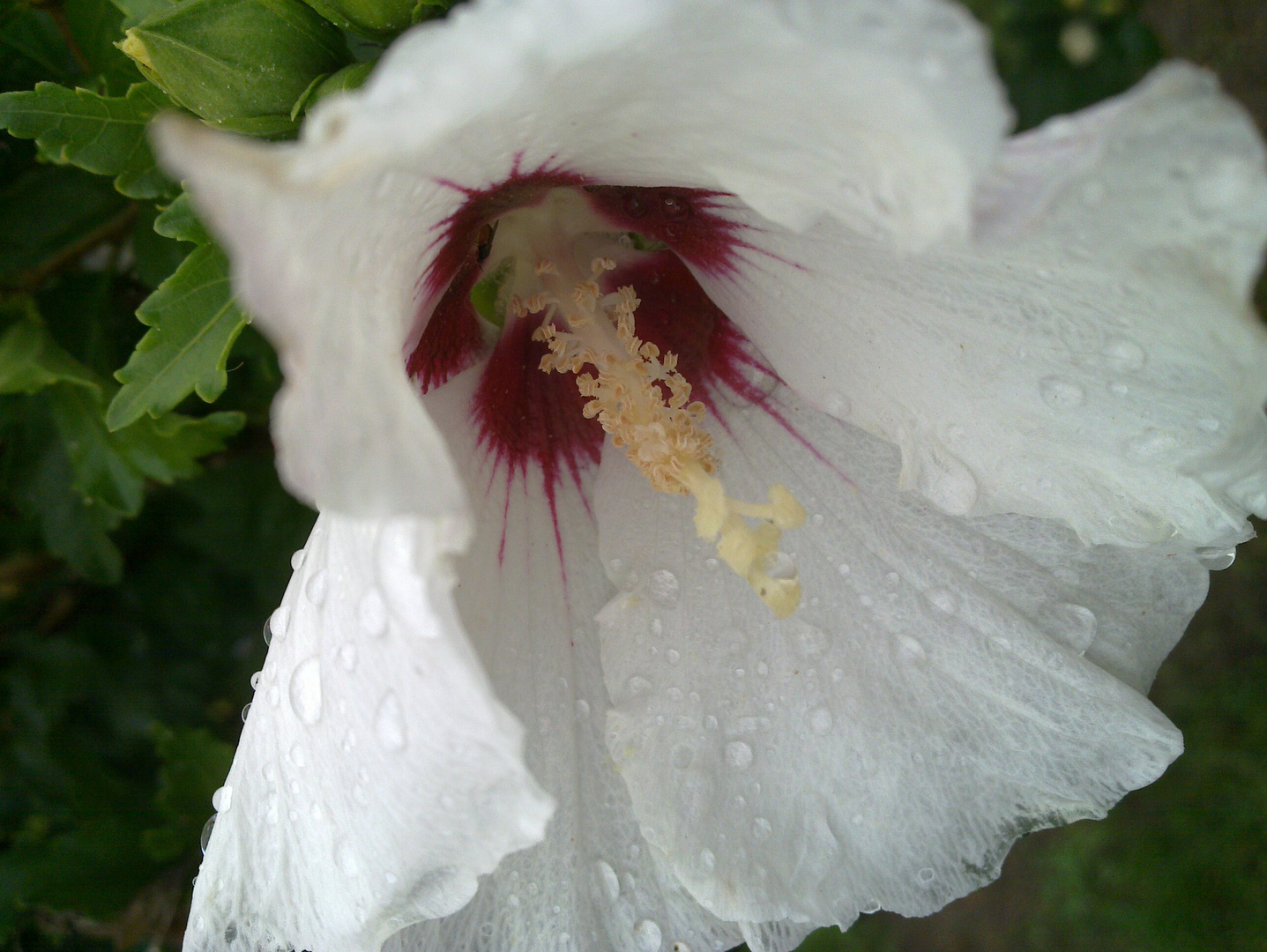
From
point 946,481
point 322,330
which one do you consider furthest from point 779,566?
point 322,330

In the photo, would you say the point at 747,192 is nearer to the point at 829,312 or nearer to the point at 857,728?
the point at 829,312

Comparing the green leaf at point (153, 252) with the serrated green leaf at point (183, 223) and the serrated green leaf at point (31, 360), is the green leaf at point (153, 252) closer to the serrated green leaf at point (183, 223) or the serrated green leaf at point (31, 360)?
the serrated green leaf at point (31, 360)

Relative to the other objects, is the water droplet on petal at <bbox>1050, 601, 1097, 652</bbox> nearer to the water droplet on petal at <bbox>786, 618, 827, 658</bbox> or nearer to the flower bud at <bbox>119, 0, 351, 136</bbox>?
the water droplet on petal at <bbox>786, 618, 827, 658</bbox>

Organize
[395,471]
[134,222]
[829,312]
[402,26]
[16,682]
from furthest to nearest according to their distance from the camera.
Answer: [16,682] < [134,222] < [829,312] < [402,26] < [395,471]

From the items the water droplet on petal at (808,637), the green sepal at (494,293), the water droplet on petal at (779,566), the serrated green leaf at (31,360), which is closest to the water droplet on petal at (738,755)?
the water droplet on petal at (808,637)

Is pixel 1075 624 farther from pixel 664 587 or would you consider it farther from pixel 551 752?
pixel 551 752

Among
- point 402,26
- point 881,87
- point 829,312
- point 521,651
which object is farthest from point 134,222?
point 881,87
